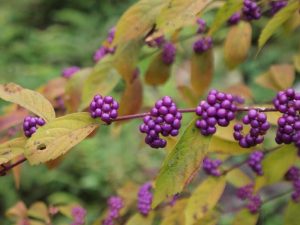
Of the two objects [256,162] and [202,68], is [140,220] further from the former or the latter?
[202,68]

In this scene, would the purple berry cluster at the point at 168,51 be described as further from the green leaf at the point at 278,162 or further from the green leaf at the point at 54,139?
the green leaf at the point at 54,139

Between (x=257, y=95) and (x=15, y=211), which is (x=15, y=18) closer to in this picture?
(x=257, y=95)

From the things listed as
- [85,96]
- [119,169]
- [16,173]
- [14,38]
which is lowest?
[119,169]

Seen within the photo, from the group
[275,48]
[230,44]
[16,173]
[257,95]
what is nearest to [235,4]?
[230,44]

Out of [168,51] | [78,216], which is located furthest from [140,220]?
[168,51]

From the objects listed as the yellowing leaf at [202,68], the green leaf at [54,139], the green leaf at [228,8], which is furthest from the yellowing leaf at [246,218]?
the green leaf at [54,139]

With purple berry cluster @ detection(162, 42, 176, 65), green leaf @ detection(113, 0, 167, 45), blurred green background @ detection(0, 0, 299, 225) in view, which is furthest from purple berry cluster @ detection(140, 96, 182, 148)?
blurred green background @ detection(0, 0, 299, 225)

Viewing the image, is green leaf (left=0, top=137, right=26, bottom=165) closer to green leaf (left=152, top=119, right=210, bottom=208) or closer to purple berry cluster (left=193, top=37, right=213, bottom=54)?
green leaf (left=152, top=119, right=210, bottom=208)
